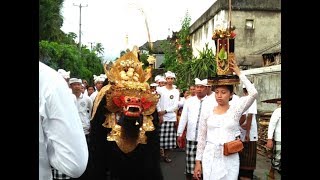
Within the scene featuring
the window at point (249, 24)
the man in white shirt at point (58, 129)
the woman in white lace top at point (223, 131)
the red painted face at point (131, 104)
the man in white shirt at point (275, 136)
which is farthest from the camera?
the window at point (249, 24)

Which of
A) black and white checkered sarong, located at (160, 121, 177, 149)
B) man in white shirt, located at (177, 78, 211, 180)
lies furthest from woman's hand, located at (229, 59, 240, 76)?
black and white checkered sarong, located at (160, 121, 177, 149)

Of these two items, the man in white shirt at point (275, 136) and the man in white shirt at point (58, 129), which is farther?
the man in white shirt at point (275, 136)

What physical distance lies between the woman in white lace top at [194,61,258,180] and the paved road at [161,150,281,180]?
3.18 meters

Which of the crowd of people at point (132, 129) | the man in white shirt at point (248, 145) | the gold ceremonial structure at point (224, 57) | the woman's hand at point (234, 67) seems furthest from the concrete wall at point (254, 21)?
the woman's hand at point (234, 67)

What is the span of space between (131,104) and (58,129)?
356 centimetres

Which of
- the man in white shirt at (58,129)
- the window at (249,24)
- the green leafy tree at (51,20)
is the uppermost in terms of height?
the green leafy tree at (51,20)

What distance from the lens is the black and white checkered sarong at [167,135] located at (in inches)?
395

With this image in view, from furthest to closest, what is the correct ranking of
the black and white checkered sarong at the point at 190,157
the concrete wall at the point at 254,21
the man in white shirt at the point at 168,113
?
the concrete wall at the point at 254,21 < the man in white shirt at the point at 168,113 < the black and white checkered sarong at the point at 190,157

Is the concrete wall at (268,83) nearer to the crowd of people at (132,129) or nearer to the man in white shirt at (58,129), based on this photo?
the crowd of people at (132,129)

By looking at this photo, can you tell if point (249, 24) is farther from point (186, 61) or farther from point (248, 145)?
point (248, 145)

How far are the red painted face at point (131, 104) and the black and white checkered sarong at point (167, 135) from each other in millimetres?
4361

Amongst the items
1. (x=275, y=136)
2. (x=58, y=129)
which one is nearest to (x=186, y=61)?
(x=275, y=136)
